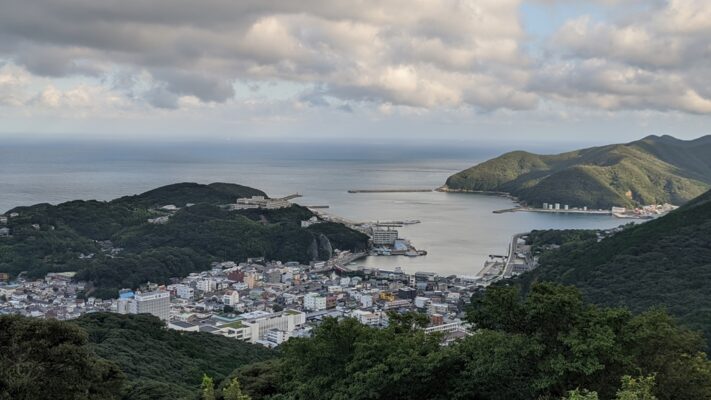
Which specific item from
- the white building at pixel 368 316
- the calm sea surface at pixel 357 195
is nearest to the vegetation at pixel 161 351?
the white building at pixel 368 316

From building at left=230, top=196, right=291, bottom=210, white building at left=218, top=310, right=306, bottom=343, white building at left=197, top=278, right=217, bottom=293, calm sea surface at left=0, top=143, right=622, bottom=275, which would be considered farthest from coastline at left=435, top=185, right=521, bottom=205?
white building at left=218, top=310, right=306, bottom=343

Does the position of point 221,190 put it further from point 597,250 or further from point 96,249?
point 597,250

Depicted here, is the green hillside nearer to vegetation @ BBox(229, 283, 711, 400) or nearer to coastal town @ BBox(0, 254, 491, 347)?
vegetation @ BBox(229, 283, 711, 400)

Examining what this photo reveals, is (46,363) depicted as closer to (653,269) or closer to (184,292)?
(653,269)

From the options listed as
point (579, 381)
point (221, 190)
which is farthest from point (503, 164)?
point (579, 381)

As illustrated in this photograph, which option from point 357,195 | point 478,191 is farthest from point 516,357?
point 478,191

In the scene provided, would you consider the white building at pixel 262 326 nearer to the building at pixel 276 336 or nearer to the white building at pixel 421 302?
the building at pixel 276 336
